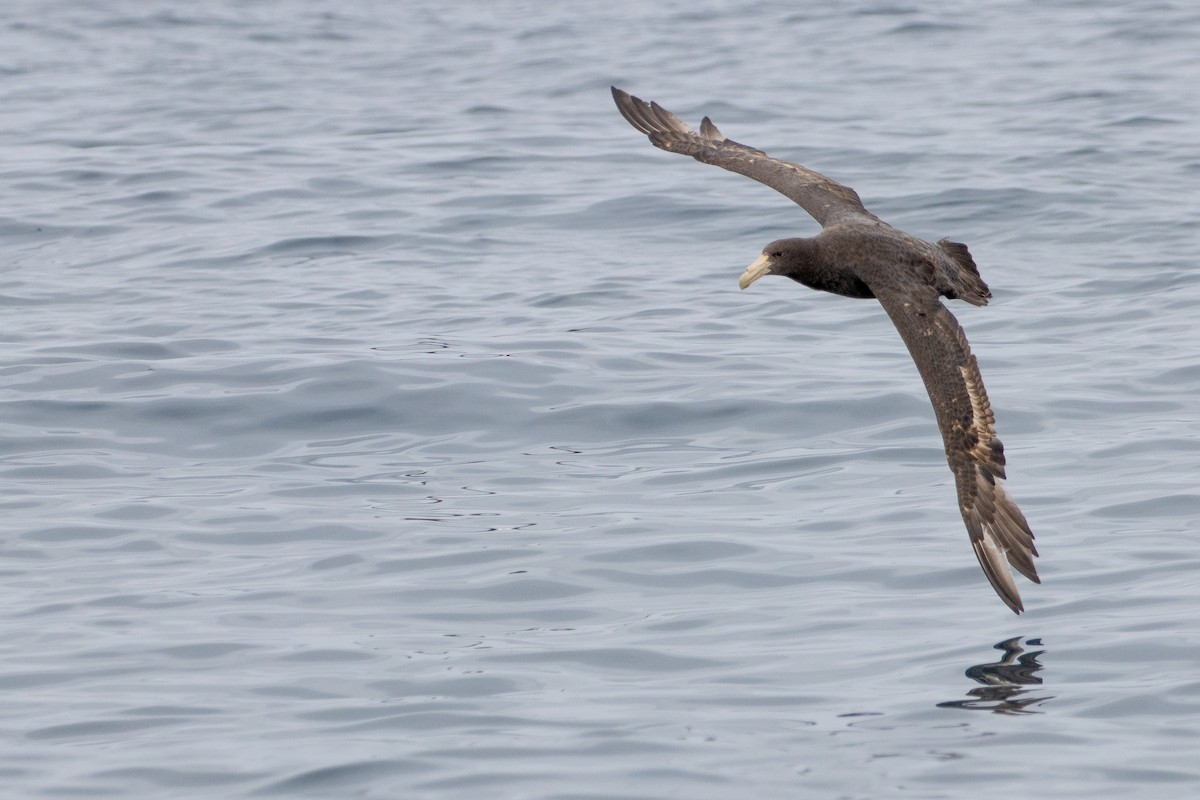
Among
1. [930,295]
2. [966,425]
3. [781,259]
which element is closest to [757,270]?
[781,259]

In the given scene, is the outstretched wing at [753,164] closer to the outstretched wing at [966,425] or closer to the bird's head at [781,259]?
the bird's head at [781,259]

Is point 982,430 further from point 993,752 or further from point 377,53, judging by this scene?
point 377,53

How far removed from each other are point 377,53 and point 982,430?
19.0m

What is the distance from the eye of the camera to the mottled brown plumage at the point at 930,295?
28.1 feet

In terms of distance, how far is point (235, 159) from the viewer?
1961 cm

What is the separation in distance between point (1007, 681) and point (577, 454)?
395cm

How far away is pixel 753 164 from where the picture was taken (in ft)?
38.5

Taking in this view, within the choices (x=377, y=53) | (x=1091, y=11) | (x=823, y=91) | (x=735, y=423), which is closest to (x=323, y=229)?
(x=735, y=423)

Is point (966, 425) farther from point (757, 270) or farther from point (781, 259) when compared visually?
point (757, 270)

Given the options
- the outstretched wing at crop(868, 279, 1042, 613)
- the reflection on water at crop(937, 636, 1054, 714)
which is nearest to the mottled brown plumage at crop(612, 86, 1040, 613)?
the outstretched wing at crop(868, 279, 1042, 613)

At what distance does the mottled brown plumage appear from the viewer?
28.1 ft

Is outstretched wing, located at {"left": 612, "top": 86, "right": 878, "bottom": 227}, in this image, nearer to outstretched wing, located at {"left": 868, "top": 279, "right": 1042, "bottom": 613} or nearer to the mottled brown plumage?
the mottled brown plumage

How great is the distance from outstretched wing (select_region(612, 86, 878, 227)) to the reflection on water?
3.50 metres

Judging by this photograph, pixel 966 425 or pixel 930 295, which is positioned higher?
pixel 930 295
